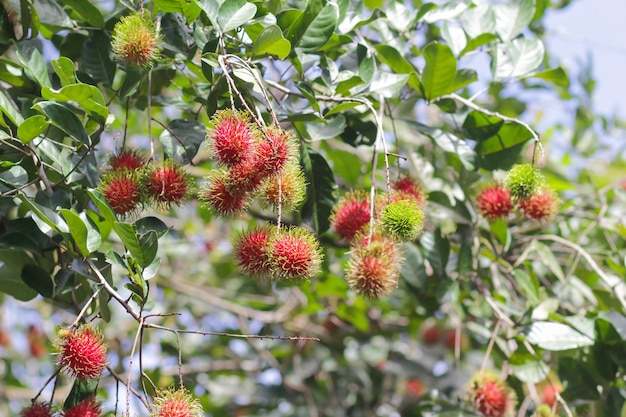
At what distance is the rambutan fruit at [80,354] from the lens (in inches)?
47.2

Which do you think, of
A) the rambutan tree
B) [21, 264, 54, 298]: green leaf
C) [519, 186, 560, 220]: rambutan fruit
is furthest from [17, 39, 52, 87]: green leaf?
[519, 186, 560, 220]: rambutan fruit

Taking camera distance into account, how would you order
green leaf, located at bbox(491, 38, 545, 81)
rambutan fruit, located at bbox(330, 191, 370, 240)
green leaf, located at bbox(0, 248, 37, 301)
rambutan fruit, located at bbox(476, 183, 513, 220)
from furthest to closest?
green leaf, located at bbox(491, 38, 545, 81), rambutan fruit, located at bbox(476, 183, 513, 220), green leaf, located at bbox(0, 248, 37, 301), rambutan fruit, located at bbox(330, 191, 370, 240)

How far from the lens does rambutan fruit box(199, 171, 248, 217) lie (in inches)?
50.8

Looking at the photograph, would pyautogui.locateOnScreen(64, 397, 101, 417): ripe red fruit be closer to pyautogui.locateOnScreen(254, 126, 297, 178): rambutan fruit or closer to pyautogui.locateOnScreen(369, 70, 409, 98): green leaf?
pyautogui.locateOnScreen(254, 126, 297, 178): rambutan fruit

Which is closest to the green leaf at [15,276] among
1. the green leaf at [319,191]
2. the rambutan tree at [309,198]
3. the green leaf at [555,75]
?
the rambutan tree at [309,198]

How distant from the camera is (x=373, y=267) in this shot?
53.7 inches

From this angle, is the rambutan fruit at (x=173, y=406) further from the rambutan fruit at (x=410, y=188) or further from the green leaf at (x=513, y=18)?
the green leaf at (x=513, y=18)

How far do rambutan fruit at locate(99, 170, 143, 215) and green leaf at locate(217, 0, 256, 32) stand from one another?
1.11ft

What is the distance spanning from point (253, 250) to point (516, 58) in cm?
99

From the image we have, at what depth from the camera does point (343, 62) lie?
1.66m

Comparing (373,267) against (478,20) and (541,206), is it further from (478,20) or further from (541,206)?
(478,20)

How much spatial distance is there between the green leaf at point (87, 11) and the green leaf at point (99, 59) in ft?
0.09

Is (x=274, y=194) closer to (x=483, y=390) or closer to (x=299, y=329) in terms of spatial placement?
(x=483, y=390)

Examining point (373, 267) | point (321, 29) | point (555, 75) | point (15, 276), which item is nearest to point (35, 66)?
point (15, 276)
